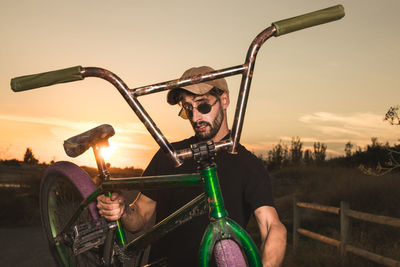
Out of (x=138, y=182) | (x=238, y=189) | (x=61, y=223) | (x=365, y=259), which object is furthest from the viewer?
(x=365, y=259)

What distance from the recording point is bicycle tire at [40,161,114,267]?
307cm

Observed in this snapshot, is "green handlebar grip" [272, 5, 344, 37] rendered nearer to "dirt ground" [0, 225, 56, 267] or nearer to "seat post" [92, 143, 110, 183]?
"seat post" [92, 143, 110, 183]

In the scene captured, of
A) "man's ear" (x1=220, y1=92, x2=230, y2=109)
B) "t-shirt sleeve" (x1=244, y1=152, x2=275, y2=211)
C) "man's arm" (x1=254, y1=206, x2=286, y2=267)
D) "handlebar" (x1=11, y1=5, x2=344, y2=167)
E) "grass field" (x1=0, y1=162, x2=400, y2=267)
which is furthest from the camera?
"grass field" (x1=0, y1=162, x2=400, y2=267)

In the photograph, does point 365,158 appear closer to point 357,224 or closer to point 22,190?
point 357,224

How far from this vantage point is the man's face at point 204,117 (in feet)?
7.52

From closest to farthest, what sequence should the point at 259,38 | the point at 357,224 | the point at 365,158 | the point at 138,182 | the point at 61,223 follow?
the point at 259,38 < the point at 138,182 < the point at 61,223 < the point at 357,224 < the point at 365,158

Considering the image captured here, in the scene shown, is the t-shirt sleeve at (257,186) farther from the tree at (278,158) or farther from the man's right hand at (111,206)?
the tree at (278,158)

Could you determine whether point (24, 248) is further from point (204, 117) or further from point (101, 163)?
point (204, 117)

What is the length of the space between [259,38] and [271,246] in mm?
1233

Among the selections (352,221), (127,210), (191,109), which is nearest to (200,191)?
(127,210)

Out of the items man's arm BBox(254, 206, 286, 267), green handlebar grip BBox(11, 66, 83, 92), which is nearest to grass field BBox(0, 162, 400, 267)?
man's arm BBox(254, 206, 286, 267)

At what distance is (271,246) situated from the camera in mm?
2316

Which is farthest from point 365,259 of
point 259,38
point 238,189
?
point 259,38

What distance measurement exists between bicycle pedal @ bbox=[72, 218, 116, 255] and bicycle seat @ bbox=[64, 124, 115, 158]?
0.52 metres
